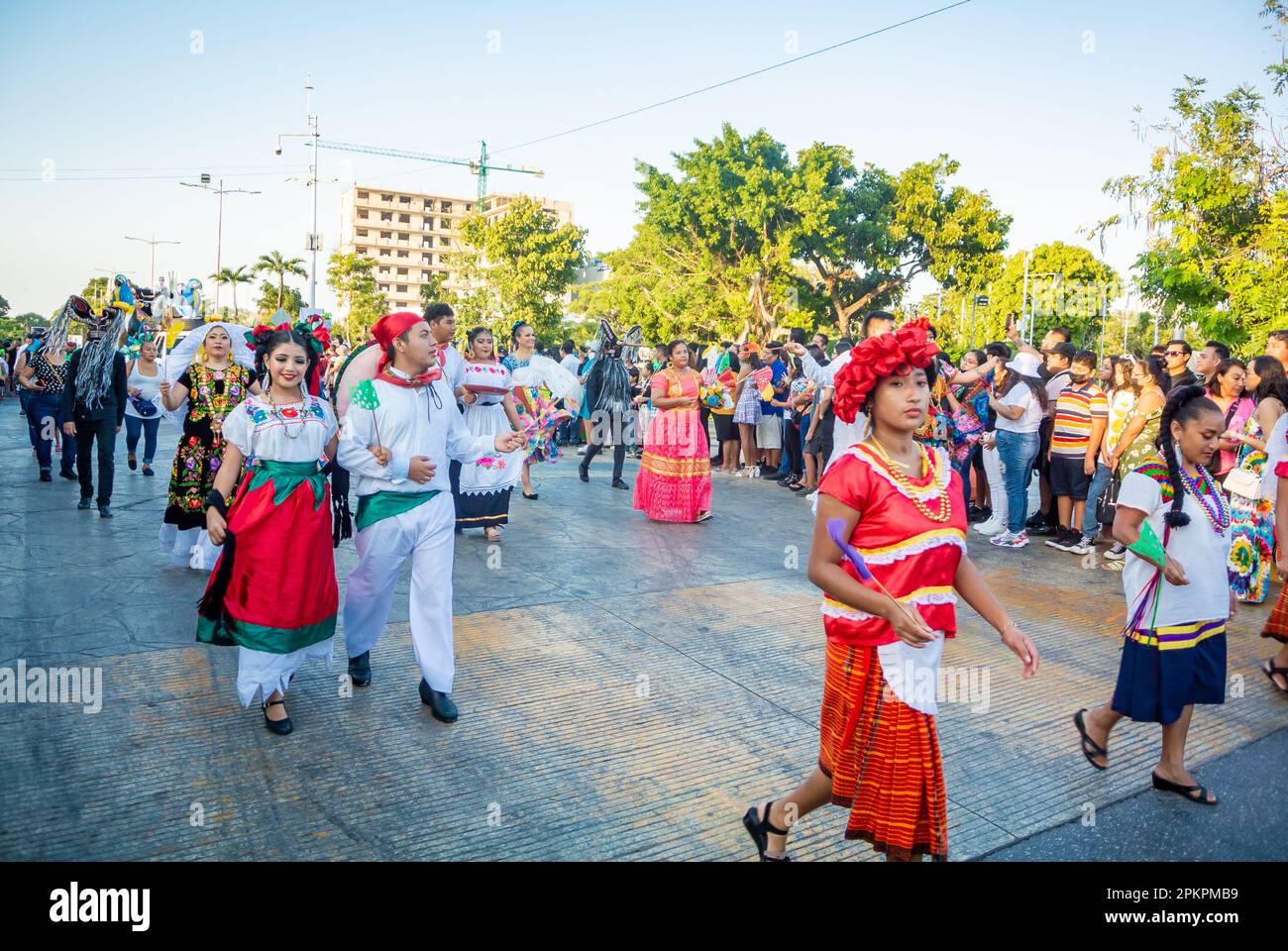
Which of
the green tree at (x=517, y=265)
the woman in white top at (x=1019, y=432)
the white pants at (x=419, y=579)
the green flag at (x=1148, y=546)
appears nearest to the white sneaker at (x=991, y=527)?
the woman in white top at (x=1019, y=432)

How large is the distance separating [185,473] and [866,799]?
5.64 m

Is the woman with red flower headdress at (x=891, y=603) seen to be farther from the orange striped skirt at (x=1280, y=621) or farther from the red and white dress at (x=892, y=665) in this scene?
the orange striped skirt at (x=1280, y=621)

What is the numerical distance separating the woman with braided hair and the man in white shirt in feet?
9.40

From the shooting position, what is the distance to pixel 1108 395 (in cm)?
931

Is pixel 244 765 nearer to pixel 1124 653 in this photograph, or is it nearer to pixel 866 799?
pixel 866 799

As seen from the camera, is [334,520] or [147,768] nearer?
[147,768]

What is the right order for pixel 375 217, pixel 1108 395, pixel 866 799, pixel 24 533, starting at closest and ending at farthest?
pixel 866 799, pixel 24 533, pixel 1108 395, pixel 375 217

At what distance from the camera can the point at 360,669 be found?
4.71 m

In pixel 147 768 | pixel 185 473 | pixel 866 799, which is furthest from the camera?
pixel 185 473

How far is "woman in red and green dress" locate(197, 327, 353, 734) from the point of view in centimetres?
413

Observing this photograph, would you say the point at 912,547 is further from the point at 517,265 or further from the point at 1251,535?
the point at 517,265

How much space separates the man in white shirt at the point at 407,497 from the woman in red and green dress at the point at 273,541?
0.20 m

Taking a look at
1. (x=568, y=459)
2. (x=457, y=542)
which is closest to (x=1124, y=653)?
(x=457, y=542)

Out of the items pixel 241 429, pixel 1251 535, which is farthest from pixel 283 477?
pixel 1251 535
